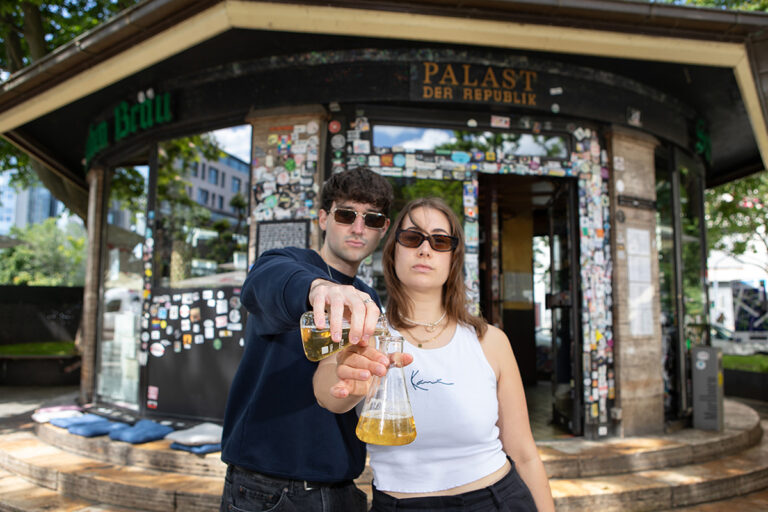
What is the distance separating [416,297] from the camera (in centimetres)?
179

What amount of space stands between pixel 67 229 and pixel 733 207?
58.9 meters

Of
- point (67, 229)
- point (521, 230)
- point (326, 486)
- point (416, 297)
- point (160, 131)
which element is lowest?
point (326, 486)

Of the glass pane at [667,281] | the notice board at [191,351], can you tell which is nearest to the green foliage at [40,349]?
the notice board at [191,351]

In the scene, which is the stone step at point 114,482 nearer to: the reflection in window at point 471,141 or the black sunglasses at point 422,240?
the black sunglasses at point 422,240

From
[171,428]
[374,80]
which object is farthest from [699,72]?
[171,428]

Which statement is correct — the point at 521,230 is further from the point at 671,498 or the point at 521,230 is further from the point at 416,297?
the point at 416,297

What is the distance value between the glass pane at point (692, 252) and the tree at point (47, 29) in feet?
28.6

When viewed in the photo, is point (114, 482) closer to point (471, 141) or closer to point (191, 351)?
point (191, 351)

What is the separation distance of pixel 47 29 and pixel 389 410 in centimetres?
1048

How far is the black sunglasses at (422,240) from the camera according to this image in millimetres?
1714

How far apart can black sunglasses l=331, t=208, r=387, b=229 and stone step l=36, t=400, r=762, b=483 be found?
3215 millimetres

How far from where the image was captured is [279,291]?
4.15ft

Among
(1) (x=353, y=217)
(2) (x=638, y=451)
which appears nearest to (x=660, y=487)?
(2) (x=638, y=451)

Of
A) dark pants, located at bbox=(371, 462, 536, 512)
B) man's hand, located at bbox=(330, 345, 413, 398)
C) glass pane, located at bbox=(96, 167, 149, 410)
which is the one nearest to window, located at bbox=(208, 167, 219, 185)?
glass pane, located at bbox=(96, 167, 149, 410)
